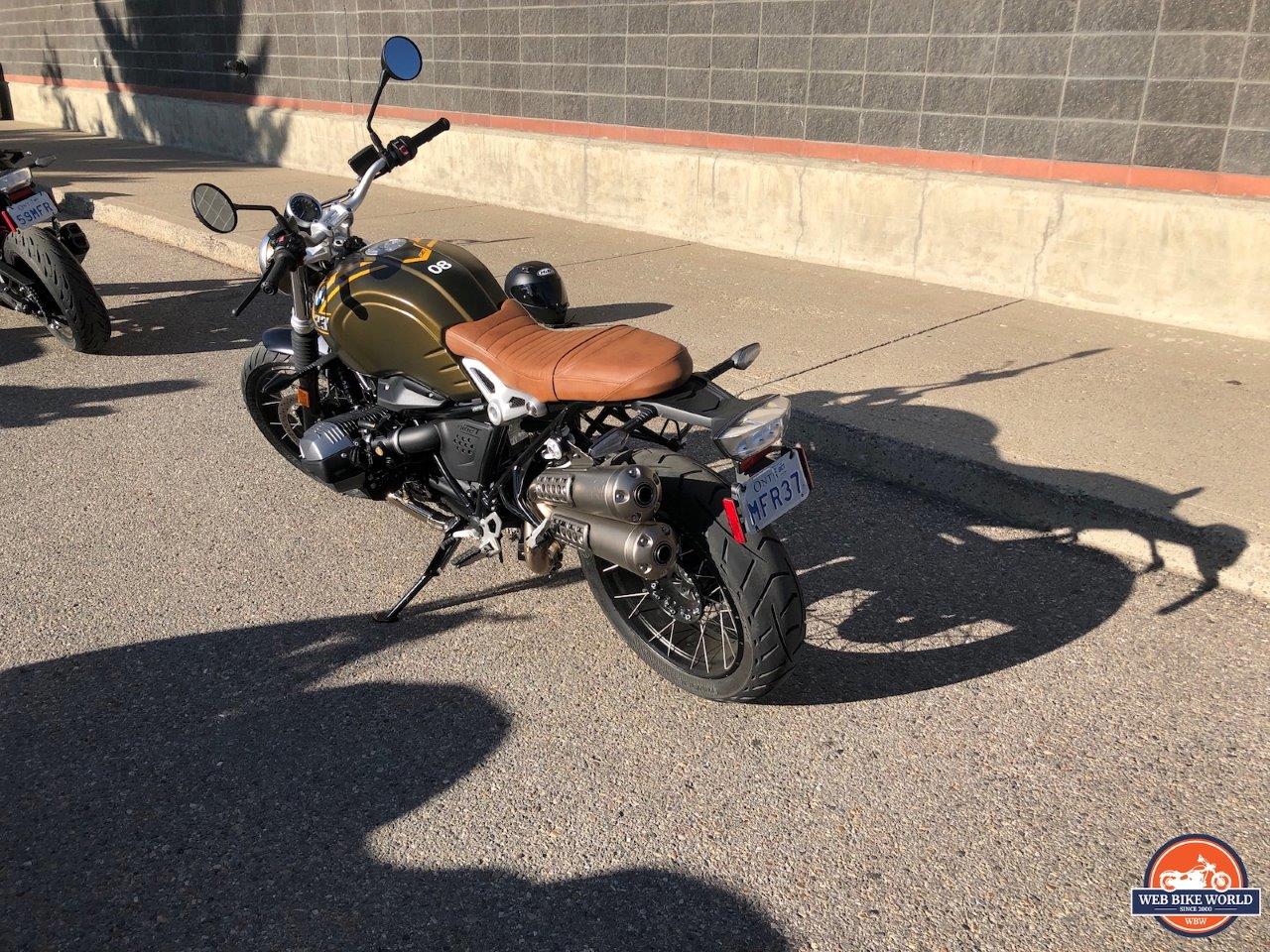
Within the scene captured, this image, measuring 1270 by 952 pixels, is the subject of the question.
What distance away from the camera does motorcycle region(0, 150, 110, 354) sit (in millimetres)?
6242

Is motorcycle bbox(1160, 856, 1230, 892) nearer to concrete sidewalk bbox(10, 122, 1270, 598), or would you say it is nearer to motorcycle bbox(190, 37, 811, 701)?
motorcycle bbox(190, 37, 811, 701)

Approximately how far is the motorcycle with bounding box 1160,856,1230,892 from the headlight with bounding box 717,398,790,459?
4.49ft

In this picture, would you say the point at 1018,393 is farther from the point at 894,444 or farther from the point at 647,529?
the point at 647,529

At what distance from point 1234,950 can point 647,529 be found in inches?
→ 62.7

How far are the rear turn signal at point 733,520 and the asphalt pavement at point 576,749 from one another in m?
0.61

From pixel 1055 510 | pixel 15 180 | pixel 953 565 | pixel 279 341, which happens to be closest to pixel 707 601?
pixel 953 565

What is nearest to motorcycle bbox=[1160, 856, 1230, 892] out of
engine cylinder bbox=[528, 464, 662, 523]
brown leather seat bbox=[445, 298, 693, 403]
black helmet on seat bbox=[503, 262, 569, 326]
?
engine cylinder bbox=[528, 464, 662, 523]

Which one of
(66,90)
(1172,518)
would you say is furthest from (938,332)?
(66,90)

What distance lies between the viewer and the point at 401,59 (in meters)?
3.79

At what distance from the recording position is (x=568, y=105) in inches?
386

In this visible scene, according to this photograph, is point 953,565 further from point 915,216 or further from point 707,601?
point 915,216

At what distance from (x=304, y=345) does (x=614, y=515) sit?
70.2 inches

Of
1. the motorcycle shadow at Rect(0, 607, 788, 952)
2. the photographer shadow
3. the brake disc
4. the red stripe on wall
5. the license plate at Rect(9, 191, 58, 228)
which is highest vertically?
the red stripe on wall

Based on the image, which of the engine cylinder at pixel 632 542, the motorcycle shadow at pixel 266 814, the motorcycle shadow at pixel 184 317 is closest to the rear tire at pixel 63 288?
the motorcycle shadow at pixel 184 317
